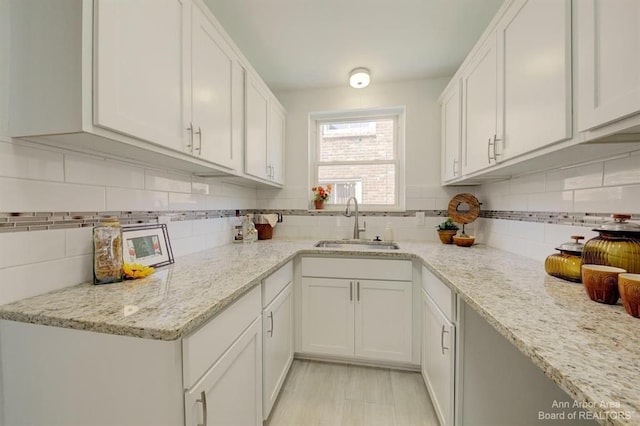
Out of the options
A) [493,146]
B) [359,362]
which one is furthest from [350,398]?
[493,146]

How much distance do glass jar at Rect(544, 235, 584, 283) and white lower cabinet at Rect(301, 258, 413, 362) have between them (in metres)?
0.80

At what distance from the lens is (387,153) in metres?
2.66

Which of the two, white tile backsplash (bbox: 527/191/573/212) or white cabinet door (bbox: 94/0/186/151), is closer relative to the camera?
white cabinet door (bbox: 94/0/186/151)

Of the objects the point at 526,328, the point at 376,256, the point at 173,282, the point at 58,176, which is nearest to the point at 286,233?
the point at 376,256

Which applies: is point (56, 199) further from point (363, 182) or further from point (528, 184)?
point (528, 184)

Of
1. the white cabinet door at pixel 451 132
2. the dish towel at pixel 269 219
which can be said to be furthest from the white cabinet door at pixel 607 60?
the dish towel at pixel 269 219

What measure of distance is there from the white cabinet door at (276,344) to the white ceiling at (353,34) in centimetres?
179

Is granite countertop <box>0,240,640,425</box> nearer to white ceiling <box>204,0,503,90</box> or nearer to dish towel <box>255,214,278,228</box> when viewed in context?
dish towel <box>255,214,278,228</box>

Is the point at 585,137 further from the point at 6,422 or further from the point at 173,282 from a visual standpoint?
the point at 6,422

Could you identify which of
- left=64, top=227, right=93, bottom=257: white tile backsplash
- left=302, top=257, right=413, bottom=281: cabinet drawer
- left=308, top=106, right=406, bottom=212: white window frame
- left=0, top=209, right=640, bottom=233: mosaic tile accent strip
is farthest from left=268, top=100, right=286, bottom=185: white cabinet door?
left=64, top=227, right=93, bottom=257: white tile backsplash

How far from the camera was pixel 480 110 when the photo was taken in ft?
5.17

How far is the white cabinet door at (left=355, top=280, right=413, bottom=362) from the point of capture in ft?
5.87

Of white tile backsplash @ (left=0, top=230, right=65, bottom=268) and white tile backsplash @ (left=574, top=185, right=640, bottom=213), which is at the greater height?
white tile backsplash @ (left=574, top=185, right=640, bottom=213)

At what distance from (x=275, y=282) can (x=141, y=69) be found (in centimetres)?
116
